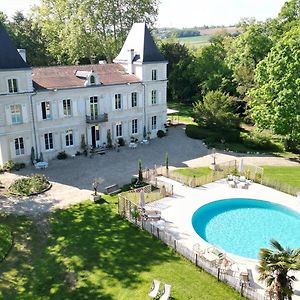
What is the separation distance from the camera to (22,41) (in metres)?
66.5

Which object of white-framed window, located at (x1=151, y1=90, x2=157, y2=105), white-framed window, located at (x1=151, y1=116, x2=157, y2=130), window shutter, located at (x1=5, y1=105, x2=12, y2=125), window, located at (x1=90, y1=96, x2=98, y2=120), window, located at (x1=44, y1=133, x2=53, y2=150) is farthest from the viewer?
white-framed window, located at (x1=151, y1=116, x2=157, y2=130)

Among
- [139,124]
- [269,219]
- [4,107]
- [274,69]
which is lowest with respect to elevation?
[269,219]

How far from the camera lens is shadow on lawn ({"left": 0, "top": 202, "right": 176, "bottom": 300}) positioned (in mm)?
17953

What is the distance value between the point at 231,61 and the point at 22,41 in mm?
37096

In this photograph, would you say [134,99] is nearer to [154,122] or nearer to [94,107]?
[154,122]

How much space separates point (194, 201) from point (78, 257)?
33.8ft

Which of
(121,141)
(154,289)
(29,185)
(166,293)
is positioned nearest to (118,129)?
(121,141)

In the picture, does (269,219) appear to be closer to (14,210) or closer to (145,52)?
(14,210)

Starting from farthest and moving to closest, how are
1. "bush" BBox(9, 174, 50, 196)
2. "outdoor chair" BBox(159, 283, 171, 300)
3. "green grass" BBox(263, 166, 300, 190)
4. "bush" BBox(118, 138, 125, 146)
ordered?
"bush" BBox(118, 138, 125, 146)
"green grass" BBox(263, 166, 300, 190)
"bush" BBox(9, 174, 50, 196)
"outdoor chair" BBox(159, 283, 171, 300)

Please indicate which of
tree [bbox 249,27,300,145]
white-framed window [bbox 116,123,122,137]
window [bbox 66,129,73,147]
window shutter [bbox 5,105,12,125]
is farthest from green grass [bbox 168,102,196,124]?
window shutter [bbox 5,105,12,125]

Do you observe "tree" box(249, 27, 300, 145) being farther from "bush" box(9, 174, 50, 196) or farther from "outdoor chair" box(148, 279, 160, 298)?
"outdoor chair" box(148, 279, 160, 298)

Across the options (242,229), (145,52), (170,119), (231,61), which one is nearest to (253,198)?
(242,229)

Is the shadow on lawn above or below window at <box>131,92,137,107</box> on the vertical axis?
below

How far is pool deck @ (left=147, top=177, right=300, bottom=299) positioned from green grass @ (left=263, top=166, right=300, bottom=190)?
7.16 feet
